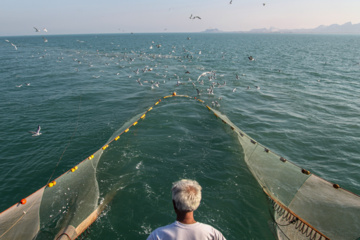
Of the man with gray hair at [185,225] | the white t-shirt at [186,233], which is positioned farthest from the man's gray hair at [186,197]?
the white t-shirt at [186,233]

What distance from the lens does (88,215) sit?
7656mm

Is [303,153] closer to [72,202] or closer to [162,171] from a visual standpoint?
[162,171]

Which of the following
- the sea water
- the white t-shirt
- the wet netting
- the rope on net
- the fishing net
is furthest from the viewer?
→ the sea water

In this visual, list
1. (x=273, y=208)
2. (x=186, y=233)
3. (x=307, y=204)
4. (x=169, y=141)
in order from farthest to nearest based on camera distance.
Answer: (x=169, y=141), (x=273, y=208), (x=307, y=204), (x=186, y=233)

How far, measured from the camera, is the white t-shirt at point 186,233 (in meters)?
2.81

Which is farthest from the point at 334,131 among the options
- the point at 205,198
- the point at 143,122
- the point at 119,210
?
the point at 119,210

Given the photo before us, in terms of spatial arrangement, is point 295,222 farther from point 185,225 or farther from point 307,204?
point 185,225

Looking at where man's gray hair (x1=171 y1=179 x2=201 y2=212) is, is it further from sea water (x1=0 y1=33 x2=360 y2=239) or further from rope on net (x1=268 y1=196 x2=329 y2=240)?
sea water (x1=0 y1=33 x2=360 y2=239)

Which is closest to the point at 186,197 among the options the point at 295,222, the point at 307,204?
the point at 295,222

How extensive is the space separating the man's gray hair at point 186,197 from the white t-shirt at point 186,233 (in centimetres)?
25

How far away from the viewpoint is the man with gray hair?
2814 millimetres

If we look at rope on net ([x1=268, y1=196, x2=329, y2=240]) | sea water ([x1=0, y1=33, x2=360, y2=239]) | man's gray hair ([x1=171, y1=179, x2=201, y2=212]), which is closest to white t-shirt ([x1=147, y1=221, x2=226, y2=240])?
man's gray hair ([x1=171, y1=179, x2=201, y2=212])

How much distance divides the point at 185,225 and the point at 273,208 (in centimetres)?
691

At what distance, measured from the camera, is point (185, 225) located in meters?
2.86
